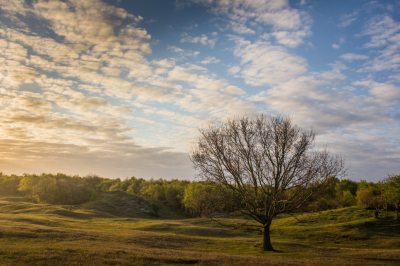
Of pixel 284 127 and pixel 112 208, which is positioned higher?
pixel 284 127

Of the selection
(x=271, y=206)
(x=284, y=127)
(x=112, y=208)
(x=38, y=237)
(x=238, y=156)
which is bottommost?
(x=112, y=208)

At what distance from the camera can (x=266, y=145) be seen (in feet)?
85.7

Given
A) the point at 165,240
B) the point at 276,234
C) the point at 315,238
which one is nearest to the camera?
the point at 165,240

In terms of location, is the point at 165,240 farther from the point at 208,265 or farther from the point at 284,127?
the point at 284,127

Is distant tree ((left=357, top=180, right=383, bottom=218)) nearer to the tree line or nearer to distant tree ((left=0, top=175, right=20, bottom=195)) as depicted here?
the tree line

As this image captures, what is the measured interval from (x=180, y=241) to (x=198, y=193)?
32123mm

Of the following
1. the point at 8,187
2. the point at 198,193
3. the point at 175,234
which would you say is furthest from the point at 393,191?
the point at 8,187

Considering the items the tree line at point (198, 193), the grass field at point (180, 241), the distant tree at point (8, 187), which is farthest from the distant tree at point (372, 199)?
the distant tree at point (8, 187)

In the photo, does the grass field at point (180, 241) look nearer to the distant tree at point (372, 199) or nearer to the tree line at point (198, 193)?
the distant tree at point (372, 199)

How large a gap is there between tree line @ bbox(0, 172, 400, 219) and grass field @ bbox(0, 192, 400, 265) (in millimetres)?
4553

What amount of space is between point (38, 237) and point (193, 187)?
226 ft

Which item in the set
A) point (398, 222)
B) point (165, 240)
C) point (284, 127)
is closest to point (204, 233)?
point (165, 240)

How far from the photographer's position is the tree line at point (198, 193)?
26.6 m

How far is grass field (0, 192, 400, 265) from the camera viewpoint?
56.3ft
